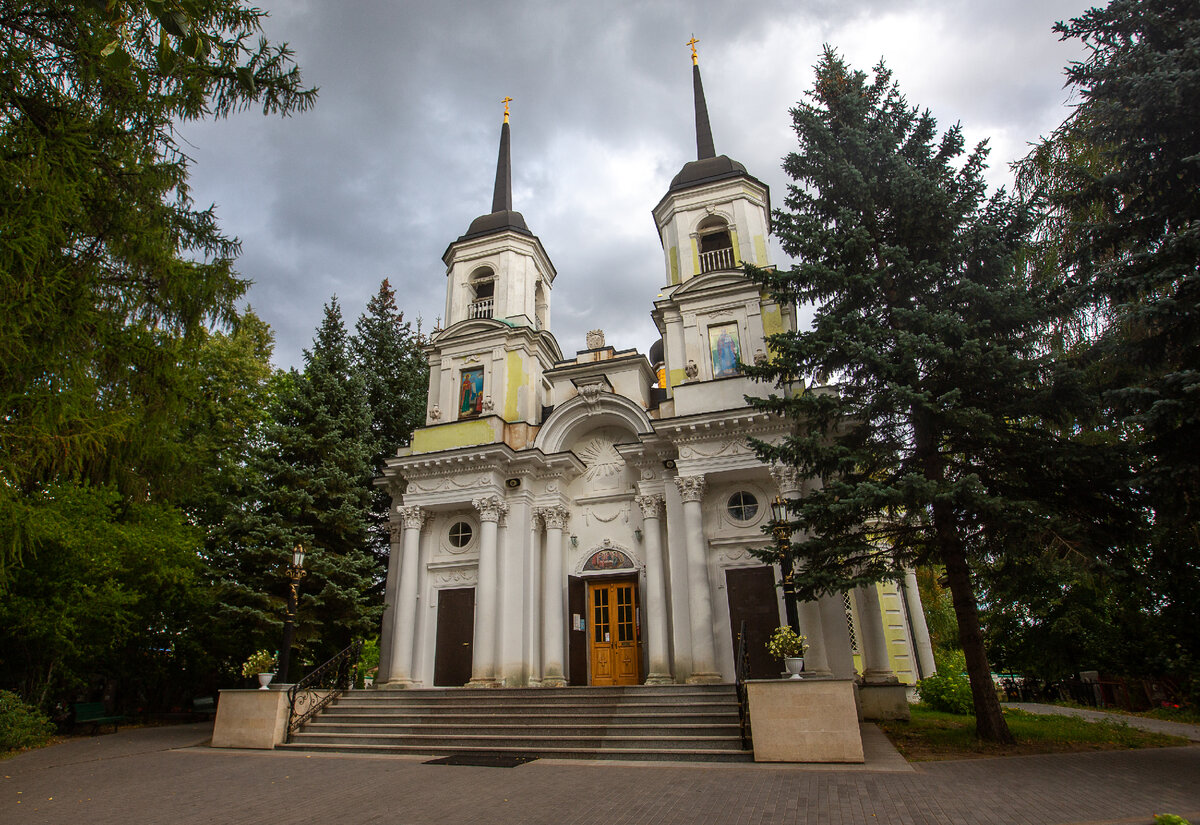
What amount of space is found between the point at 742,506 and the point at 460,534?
8031 mm

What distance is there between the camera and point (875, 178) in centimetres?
1159

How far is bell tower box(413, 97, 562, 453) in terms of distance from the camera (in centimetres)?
1914

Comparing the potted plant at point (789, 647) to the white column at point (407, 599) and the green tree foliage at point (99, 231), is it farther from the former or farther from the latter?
the white column at point (407, 599)

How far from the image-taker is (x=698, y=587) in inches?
601

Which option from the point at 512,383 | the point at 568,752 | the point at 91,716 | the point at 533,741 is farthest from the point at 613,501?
the point at 91,716

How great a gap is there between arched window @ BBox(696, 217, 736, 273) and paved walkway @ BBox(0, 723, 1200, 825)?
45.2ft

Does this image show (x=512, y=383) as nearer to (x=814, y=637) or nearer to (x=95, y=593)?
(x=814, y=637)

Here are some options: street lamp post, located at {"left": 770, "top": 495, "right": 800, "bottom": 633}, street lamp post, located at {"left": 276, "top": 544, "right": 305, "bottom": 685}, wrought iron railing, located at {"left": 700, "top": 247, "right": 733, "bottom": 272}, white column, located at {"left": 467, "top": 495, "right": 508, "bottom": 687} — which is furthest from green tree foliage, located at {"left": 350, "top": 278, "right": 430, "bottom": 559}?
street lamp post, located at {"left": 770, "top": 495, "right": 800, "bottom": 633}

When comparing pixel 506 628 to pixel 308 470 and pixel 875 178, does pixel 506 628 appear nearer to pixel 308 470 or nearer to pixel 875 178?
pixel 308 470

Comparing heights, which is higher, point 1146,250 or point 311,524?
point 1146,250

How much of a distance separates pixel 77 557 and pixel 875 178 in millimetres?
16727

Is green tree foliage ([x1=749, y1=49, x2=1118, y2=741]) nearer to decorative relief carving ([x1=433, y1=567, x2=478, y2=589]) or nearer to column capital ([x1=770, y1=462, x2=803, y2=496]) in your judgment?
column capital ([x1=770, y1=462, x2=803, y2=496])

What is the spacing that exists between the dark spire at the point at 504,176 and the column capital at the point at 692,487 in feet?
43.0

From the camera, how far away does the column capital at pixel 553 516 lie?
18.0 metres
